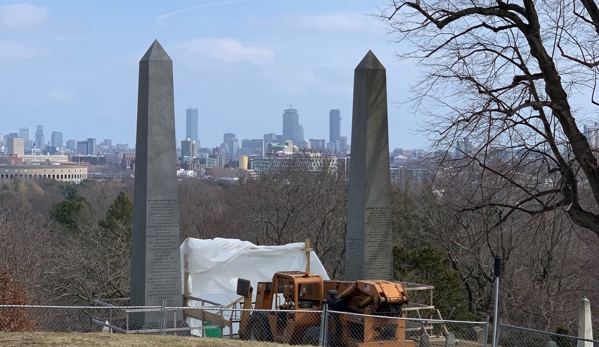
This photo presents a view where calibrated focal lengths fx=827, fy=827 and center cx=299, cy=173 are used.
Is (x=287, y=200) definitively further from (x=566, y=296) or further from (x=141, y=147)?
(x=141, y=147)

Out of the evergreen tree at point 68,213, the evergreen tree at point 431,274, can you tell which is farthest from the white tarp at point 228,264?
the evergreen tree at point 68,213

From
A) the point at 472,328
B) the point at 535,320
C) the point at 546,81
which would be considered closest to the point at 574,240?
the point at 535,320

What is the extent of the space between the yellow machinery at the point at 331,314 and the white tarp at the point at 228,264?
13.6 feet

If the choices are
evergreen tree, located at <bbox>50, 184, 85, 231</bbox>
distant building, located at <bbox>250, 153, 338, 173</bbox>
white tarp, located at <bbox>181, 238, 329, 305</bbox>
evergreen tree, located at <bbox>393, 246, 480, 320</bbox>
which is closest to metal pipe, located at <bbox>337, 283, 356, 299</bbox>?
white tarp, located at <bbox>181, 238, 329, 305</bbox>

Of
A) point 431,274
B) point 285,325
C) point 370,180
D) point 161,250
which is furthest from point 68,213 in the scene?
point 285,325

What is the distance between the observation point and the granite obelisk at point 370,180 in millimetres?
18344

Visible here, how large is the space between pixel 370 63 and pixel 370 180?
264 cm

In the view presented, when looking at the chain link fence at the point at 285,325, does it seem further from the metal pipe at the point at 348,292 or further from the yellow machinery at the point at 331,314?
the metal pipe at the point at 348,292

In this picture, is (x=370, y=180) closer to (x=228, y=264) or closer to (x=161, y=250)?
(x=161, y=250)

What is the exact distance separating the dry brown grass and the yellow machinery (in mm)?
1357

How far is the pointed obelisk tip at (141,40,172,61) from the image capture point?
54.8 ft

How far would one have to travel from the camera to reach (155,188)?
16562 millimetres

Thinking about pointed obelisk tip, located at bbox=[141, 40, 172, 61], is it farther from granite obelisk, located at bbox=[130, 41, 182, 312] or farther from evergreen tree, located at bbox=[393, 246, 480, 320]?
evergreen tree, located at bbox=[393, 246, 480, 320]

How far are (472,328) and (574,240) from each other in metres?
13.0
